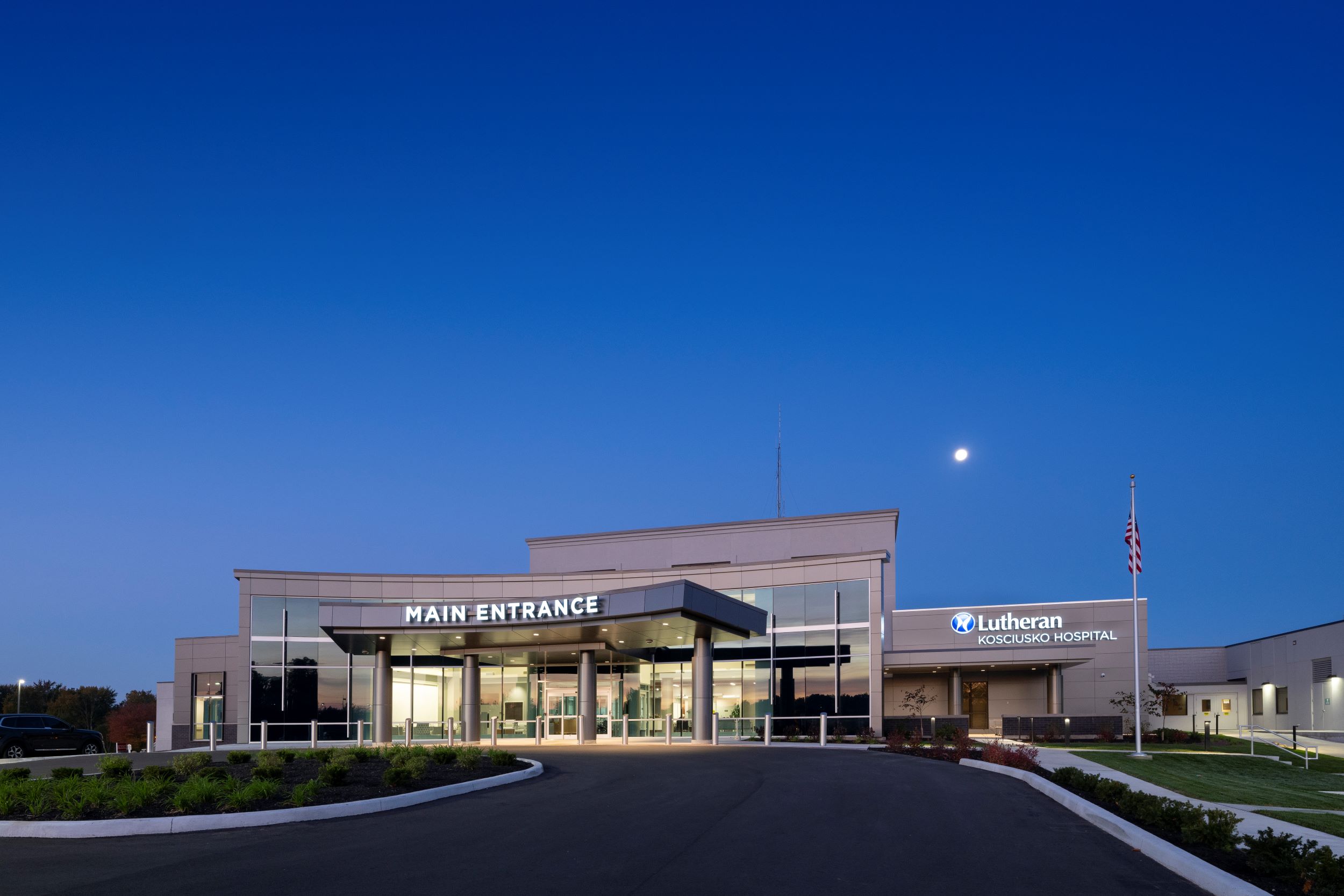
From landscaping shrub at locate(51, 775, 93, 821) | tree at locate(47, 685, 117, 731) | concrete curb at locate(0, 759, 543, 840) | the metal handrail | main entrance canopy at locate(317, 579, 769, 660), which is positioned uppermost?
main entrance canopy at locate(317, 579, 769, 660)

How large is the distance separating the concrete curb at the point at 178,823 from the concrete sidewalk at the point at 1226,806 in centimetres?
1197

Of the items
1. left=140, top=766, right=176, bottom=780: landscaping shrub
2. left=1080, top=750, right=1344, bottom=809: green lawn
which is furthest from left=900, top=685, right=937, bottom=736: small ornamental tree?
left=140, top=766, right=176, bottom=780: landscaping shrub

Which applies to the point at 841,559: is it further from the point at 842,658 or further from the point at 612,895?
the point at 612,895

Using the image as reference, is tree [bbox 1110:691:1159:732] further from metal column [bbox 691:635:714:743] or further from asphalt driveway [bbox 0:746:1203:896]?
asphalt driveway [bbox 0:746:1203:896]

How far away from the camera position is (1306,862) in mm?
9820

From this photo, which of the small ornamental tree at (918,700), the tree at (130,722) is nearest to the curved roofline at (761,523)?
the small ornamental tree at (918,700)

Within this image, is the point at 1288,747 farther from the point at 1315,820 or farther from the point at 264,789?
the point at 264,789

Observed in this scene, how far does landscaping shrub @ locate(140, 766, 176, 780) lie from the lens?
19.7 meters

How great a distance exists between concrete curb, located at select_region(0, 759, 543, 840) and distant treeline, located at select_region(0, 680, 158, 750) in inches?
3972

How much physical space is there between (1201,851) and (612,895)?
6735mm

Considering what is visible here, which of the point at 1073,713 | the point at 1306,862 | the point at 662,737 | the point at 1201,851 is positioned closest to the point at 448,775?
the point at 1201,851

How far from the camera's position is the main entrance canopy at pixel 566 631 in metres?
35.3

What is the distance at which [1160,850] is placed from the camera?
468 inches

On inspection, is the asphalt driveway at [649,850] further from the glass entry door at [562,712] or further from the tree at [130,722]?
the tree at [130,722]
